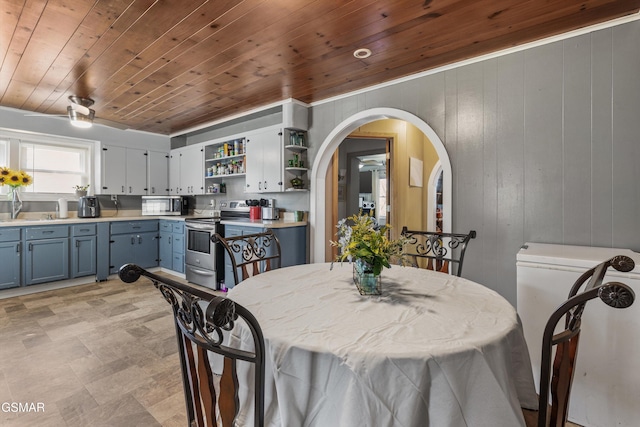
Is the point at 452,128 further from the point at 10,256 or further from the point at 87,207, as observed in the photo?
the point at 10,256

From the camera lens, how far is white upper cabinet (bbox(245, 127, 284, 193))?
3.86 metres

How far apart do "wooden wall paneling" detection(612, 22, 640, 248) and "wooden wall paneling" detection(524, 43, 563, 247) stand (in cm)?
30

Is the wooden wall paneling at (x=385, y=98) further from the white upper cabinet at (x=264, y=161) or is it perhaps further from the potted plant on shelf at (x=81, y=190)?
the potted plant on shelf at (x=81, y=190)

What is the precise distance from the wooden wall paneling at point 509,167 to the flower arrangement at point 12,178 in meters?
5.38

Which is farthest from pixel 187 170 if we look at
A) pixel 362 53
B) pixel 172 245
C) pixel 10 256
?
pixel 362 53

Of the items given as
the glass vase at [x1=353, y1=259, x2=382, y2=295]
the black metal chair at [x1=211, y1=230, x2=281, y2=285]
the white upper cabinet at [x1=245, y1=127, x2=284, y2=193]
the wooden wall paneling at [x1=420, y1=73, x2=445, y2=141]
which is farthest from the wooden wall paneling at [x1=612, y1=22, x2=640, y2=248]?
the white upper cabinet at [x1=245, y1=127, x2=284, y2=193]

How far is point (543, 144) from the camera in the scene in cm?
237

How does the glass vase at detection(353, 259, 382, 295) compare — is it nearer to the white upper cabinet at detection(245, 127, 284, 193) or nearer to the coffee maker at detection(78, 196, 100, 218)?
the white upper cabinet at detection(245, 127, 284, 193)

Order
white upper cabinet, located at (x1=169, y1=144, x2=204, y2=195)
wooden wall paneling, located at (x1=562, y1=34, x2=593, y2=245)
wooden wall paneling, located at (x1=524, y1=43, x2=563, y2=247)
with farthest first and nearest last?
white upper cabinet, located at (x1=169, y1=144, x2=204, y2=195) → wooden wall paneling, located at (x1=524, y1=43, x2=563, y2=247) → wooden wall paneling, located at (x1=562, y1=34, x2=593, y2=245)

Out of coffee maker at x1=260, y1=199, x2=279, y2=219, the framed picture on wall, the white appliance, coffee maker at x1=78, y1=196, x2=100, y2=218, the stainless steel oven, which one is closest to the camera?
the white appliance

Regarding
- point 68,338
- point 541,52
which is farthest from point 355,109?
point 68,338

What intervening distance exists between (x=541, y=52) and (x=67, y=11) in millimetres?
3318

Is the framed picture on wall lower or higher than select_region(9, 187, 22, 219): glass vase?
higher

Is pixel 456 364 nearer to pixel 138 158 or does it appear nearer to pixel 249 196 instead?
pixel 249 196
